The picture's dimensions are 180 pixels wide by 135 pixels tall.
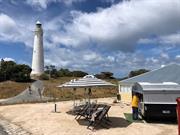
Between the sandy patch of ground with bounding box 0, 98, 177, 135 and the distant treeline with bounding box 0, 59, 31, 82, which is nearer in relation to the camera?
the sandy patch of ground with bounding box 0, 98, 177, 135

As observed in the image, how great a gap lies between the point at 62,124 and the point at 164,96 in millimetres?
5428

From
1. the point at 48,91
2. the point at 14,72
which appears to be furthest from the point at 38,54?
the point at 48,91

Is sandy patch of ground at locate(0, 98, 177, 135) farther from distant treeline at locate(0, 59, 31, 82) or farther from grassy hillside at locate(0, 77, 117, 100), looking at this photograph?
distant treeline at locate(0, 59, 31, 82)

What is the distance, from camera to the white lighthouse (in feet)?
240

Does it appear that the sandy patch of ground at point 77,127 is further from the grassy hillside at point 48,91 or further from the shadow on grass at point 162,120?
the grassy hillside at point 48,91

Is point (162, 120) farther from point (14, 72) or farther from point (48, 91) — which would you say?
point (14, 72)

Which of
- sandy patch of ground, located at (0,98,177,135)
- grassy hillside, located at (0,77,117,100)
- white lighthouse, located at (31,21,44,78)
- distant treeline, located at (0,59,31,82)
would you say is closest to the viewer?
sandy patch of ground, located at (0,98,177,135)

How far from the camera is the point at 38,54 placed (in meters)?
73.9

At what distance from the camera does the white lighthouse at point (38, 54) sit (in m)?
73.2

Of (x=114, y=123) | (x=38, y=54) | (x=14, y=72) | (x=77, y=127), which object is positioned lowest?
(x=77, y=127)

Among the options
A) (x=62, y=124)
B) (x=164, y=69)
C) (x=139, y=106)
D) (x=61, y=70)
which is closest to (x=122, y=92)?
(x=164, y=69)

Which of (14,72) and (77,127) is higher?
(14,72)

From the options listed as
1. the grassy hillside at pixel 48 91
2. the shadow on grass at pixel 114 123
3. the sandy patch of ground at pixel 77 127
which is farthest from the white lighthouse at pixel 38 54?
the shadow on grass at pixel 114 123

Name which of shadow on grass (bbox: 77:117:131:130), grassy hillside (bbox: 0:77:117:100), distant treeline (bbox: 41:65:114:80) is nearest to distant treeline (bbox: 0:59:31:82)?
grassy hillside (bbox: 0:77:117:100)
